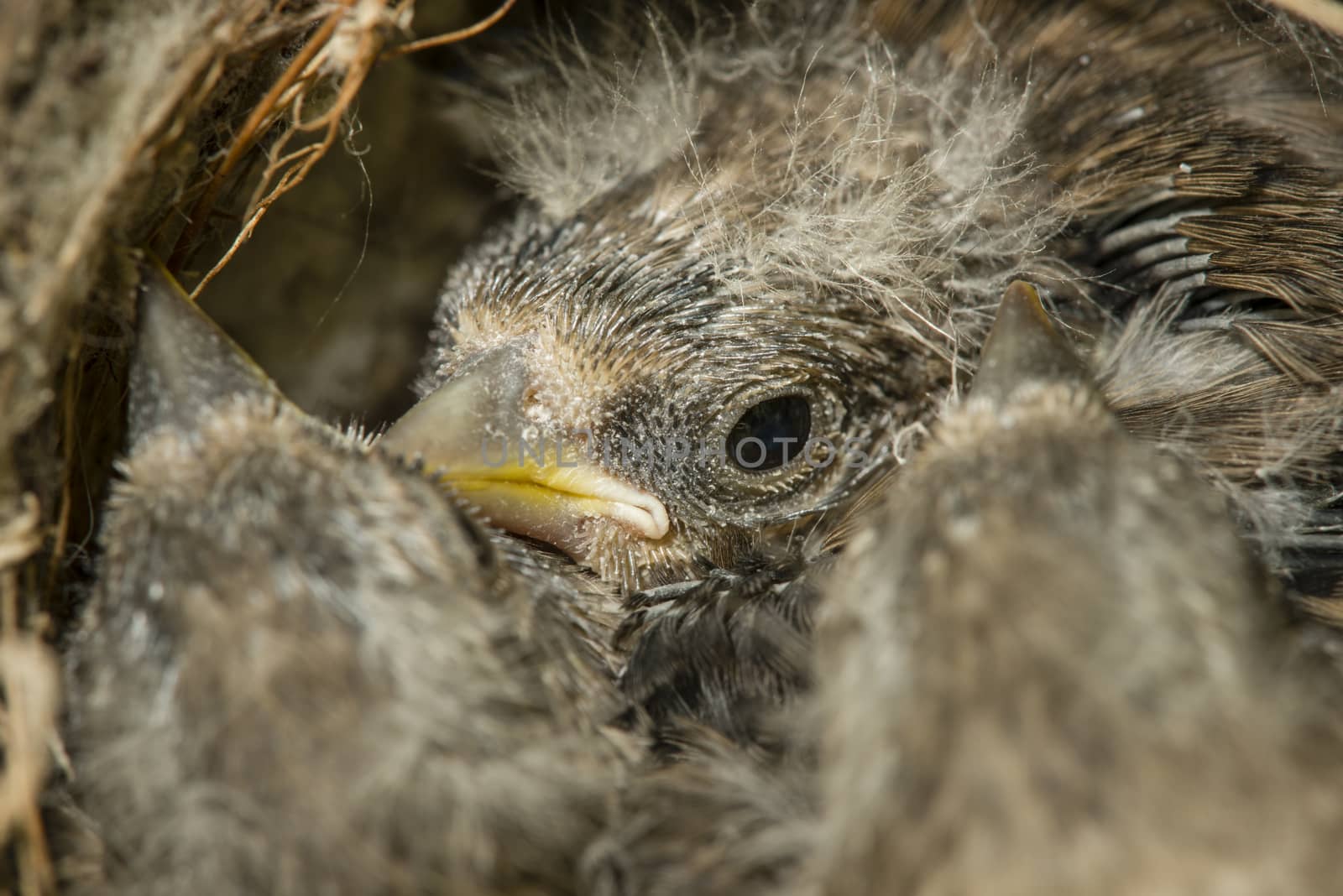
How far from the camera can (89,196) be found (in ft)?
2.22

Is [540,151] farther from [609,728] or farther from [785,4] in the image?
[609,728]

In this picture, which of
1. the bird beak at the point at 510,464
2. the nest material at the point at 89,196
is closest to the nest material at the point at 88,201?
the nest material at the point at 89,196

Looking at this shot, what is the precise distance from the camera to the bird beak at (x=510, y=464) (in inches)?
40.2

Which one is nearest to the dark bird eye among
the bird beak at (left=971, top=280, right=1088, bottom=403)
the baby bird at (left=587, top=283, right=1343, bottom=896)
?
the bird beak at (left=971, top=280, right=1088, bottom=403)

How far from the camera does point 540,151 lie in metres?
1.31

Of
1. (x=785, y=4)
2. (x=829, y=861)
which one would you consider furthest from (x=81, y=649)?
(x=785, y=4)

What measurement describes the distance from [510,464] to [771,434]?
0.29 m

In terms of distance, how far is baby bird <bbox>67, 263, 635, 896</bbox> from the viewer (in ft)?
1.88

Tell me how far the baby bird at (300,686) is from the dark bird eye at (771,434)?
0.44 meters

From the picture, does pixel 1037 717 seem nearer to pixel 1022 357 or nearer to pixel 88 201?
pixel 1022 357

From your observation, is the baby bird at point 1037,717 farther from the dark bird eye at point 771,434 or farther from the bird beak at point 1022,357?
the dark bird eye at point 771,434

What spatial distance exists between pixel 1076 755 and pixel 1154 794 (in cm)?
4

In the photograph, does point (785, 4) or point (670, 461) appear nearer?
point (670, 461)

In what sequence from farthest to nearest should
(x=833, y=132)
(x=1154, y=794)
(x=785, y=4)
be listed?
1. (x=785, y=4)
2. (x=833, y=132)
3. (x=1154, y=794)
